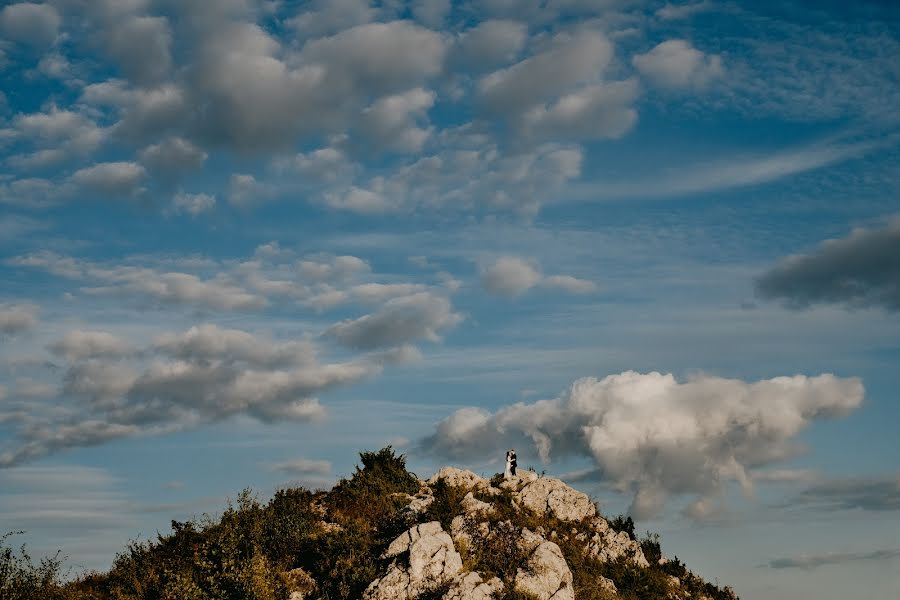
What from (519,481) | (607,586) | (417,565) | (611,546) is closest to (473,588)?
(417,565)

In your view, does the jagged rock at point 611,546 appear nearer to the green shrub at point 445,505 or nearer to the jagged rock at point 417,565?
the green shrub at point 445,505

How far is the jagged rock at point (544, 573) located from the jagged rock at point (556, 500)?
793 centimetres

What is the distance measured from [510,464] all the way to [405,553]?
1734 centimetres

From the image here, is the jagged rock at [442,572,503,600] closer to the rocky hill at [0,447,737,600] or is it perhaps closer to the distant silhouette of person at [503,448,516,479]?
the rocky hill at [0,447,737,600]

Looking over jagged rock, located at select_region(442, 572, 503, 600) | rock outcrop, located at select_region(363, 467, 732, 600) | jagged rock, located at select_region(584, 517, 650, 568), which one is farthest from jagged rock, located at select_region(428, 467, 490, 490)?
jagged rock, located at select_region(442, 572, 503, 600)

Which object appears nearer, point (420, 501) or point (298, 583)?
point (298, 583)

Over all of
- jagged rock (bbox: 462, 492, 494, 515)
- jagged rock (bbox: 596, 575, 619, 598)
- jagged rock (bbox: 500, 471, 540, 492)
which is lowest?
jagged rock (bbox: 596, 575, 619, 598)

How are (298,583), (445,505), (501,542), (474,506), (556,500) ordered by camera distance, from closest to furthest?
(298,583)
(501,542)
(445,505)
(474,506)
(556,500)

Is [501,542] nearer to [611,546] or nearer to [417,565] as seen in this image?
[417,565]

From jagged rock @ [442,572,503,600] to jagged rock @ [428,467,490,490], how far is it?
46.2 feet

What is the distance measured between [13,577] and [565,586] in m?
31.6

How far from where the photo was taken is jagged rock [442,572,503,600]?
36.8 metres

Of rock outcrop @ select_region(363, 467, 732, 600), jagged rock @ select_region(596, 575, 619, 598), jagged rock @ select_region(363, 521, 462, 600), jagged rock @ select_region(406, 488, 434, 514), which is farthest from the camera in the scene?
jagged rock @ select_region(406, 488, 434, 514)

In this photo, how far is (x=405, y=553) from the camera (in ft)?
131
